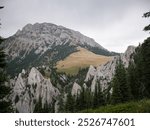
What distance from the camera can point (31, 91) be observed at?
568ft

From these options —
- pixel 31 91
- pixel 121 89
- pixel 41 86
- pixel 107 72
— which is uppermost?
pixel 107 72

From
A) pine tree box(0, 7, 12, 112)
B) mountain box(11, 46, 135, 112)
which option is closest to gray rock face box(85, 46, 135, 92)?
mountain box(11, 46, 135, 112)

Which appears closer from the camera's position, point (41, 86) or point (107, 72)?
point (41, 86)

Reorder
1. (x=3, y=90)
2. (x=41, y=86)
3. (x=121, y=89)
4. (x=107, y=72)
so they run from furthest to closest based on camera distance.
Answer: (x=107, y=72), (x=41, y=86), (x=121, y=89), (x=3, y=90)

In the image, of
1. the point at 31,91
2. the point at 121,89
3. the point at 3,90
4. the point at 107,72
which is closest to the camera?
the point at 3,90

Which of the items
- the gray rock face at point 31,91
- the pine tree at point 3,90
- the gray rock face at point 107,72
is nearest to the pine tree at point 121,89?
the pine tree at point 3,90

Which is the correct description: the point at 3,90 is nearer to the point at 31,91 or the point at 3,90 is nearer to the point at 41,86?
the point at 41,86

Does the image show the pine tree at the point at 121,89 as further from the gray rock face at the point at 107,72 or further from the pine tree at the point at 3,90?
the gray rock face at the point at 107,72

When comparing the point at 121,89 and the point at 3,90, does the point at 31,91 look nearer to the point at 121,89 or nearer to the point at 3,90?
the point at 121,89

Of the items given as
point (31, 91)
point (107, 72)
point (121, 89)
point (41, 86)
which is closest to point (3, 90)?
point (121, 89)

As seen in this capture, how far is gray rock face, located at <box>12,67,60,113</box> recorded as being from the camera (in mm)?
156875

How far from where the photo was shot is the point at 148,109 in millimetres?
10984

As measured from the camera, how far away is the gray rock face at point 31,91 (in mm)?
156875

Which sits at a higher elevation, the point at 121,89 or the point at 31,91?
the point at 31,91
